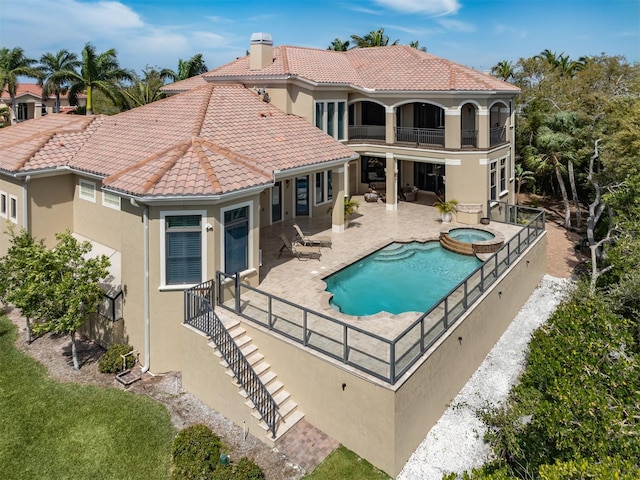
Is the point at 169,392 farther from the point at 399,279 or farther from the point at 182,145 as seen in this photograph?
the point at 399,279

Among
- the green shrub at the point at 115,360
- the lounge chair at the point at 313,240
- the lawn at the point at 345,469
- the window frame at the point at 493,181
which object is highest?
the window frame at the point at 493,181

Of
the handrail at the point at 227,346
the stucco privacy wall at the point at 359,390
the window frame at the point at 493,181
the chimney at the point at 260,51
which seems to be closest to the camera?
the stucco privacy wall at the point at 359,390

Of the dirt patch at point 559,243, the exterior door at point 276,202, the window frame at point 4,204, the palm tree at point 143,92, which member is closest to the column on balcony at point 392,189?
the exterior door at point 276,202

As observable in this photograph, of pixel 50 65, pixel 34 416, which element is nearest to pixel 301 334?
pixel 34 416

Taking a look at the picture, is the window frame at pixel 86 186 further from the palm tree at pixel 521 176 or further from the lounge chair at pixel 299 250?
the palm tree at pixel 521 176

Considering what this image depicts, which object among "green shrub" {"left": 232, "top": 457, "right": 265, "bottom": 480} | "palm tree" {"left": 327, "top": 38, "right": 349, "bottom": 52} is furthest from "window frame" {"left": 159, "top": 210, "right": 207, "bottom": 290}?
"palm tree" {"left": 327, "top": 38, "right": 349, "bottom": 52}

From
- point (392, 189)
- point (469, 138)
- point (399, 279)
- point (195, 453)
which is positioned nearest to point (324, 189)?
point (392, 189)
